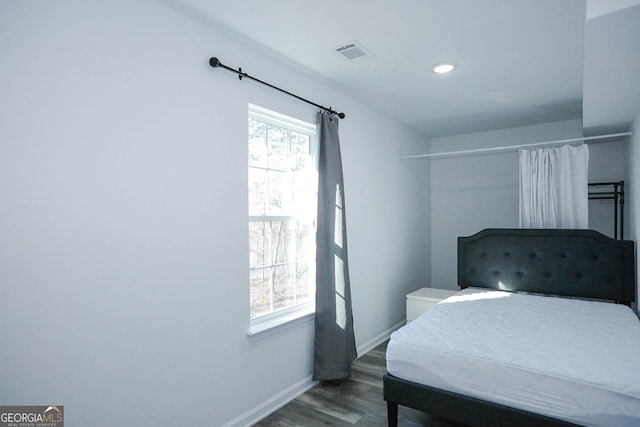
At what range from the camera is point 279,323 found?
2393 mm

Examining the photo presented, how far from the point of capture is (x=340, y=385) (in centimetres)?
270

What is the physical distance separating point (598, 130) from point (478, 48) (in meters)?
1.91

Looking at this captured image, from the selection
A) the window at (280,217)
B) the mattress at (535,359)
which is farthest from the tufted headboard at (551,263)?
the window at (280,217)

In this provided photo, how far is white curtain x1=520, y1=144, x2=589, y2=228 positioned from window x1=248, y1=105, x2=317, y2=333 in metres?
2.18

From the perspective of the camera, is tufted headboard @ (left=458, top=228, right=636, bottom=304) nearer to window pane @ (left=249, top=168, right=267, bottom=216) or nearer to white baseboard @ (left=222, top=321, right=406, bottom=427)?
white baseboard @ (left=222, top=321, right=406, bottom=427)

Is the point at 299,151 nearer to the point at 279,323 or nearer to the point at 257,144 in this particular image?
the point at 257,144

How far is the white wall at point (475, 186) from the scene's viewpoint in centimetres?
407

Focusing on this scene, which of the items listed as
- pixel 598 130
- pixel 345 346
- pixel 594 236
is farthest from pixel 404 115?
pixel 345 346

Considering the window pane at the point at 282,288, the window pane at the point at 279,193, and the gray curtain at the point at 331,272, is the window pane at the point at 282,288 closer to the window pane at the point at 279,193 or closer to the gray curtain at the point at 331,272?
the gray curtain at the point at 331,272

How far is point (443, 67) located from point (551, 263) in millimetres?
2108

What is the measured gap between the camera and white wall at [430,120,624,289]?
4070 mm

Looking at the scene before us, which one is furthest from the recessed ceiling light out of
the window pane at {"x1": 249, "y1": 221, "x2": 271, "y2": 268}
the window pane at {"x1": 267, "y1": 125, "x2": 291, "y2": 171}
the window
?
Result: the window pane at {"x1": 249, "y1": 221, "x2": 271, "y2": 268}

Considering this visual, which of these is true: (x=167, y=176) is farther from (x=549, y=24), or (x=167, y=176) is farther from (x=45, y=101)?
(x=549, y=24)

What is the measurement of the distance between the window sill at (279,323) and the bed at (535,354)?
0.74 m
